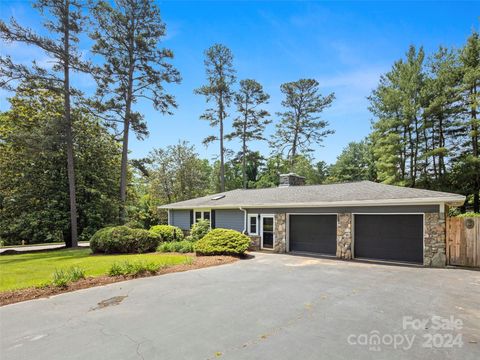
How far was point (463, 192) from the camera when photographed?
2058 cm

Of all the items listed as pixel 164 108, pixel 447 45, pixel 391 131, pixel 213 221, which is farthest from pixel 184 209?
pixel 447 45

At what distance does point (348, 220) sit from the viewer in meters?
12.3

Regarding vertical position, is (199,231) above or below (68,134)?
below

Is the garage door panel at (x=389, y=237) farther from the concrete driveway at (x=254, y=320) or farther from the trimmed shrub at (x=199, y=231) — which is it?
the trimmed shrub at (x=199, y=231)

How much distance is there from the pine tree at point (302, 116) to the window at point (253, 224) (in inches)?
682

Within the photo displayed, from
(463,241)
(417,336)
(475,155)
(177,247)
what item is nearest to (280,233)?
(177,247)

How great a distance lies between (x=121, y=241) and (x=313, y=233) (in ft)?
30.9

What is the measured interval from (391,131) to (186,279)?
74.3ft

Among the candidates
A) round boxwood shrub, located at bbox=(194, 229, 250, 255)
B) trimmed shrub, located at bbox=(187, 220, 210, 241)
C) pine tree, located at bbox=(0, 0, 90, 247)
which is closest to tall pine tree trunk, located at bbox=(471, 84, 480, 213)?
round boxwood shrub, located at bbox=(194, 229, 250, 255)

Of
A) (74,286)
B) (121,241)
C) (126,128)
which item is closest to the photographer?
(74,286)

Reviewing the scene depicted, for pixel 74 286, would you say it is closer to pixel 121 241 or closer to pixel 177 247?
pixel 121 241

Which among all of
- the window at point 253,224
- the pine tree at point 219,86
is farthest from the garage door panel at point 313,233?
the pine tree at point 219,86

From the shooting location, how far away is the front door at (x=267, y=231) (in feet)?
49.7

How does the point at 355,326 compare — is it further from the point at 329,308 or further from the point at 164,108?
the point at 164,108
